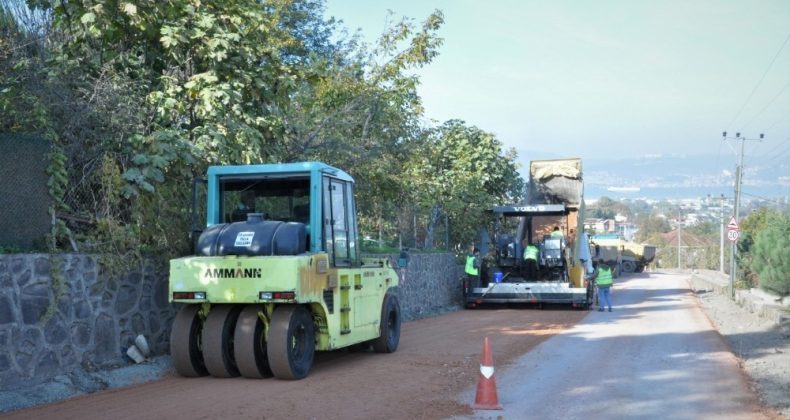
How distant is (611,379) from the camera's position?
1093cm

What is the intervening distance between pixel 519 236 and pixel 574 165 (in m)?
3.09

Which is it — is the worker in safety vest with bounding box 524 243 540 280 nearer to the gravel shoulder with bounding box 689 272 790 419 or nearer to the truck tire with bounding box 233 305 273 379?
the gravel shoulder with bounding box 689 272 790 419

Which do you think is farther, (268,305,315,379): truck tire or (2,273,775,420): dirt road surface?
(268,305,315,379): truck tire

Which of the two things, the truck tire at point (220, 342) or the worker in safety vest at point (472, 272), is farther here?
the worker in safety vest at point (472, 272)

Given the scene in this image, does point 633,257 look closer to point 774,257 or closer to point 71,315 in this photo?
point 774,257

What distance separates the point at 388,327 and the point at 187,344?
3.96m

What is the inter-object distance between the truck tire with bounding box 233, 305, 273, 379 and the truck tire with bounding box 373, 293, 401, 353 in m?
3.02

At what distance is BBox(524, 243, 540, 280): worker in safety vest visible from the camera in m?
24.2

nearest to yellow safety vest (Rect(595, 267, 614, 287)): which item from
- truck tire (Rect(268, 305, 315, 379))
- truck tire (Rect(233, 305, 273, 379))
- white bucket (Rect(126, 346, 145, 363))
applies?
truck tire (Rect(268, 305, 315, 379))

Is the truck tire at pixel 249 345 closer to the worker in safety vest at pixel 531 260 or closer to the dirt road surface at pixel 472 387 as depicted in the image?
the dirt road surface at pixel 472 387

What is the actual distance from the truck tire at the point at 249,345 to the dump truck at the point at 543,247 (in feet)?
47.7

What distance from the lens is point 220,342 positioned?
34.2ft

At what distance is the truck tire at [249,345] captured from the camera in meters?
10.3

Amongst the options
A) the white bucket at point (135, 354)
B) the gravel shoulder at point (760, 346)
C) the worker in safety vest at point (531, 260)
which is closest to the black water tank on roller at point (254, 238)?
the white bucket at point (135, 354)
